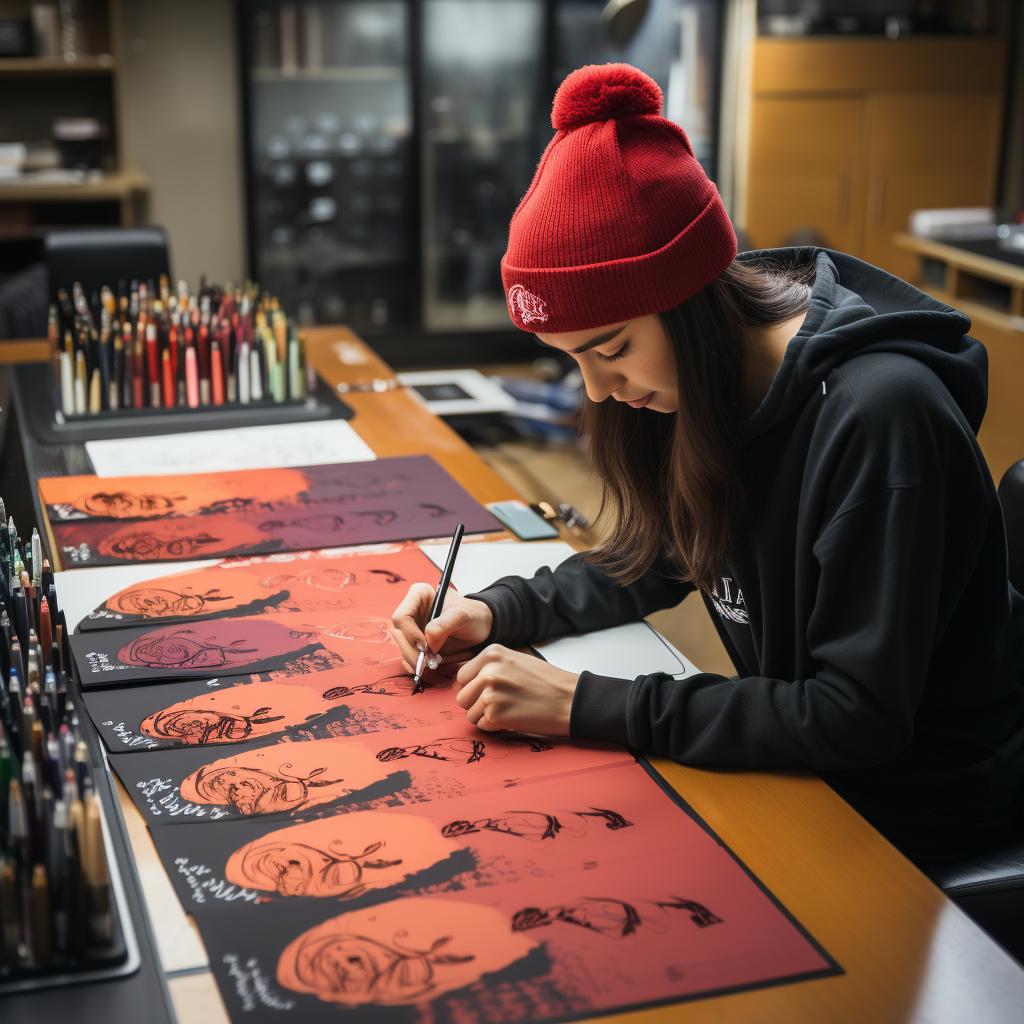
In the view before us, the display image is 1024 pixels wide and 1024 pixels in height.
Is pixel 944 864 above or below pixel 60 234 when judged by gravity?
below

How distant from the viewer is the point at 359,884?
3.12ft

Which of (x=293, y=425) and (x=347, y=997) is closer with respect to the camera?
(x=347, y=997)

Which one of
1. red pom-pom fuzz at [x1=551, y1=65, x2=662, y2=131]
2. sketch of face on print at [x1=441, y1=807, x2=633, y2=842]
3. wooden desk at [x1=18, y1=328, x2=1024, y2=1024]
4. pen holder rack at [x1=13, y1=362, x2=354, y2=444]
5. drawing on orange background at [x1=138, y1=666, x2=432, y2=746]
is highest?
red pom-pom fuzz at [x1=551, y1=65, x2=662, y2=131]

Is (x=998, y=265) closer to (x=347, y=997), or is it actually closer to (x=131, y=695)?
(x=131, y=695)

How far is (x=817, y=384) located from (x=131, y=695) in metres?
0.70

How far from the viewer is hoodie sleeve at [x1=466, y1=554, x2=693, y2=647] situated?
4.41 ft

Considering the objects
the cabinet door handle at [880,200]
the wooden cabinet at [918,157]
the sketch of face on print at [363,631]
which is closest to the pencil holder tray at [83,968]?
the sketch of face on print at [363,631]

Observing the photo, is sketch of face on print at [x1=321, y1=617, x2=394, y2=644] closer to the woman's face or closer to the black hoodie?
the black hoodie

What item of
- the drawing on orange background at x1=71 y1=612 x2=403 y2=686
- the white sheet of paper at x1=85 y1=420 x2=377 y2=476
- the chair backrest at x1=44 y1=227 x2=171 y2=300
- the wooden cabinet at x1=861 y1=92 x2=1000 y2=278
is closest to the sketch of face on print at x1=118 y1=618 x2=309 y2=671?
the drawing on orange background at x1=71 y1=612 x2=403 y2=686

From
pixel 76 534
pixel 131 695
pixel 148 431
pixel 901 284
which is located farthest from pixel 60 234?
pixel 901 284

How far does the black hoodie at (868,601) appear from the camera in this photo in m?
1.08

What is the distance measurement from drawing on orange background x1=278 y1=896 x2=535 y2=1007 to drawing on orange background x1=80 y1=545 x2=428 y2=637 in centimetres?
49

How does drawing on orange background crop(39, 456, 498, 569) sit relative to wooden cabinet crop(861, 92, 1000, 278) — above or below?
below

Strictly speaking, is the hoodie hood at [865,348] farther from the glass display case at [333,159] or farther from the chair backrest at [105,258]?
A: the glass display case at [333,159]
